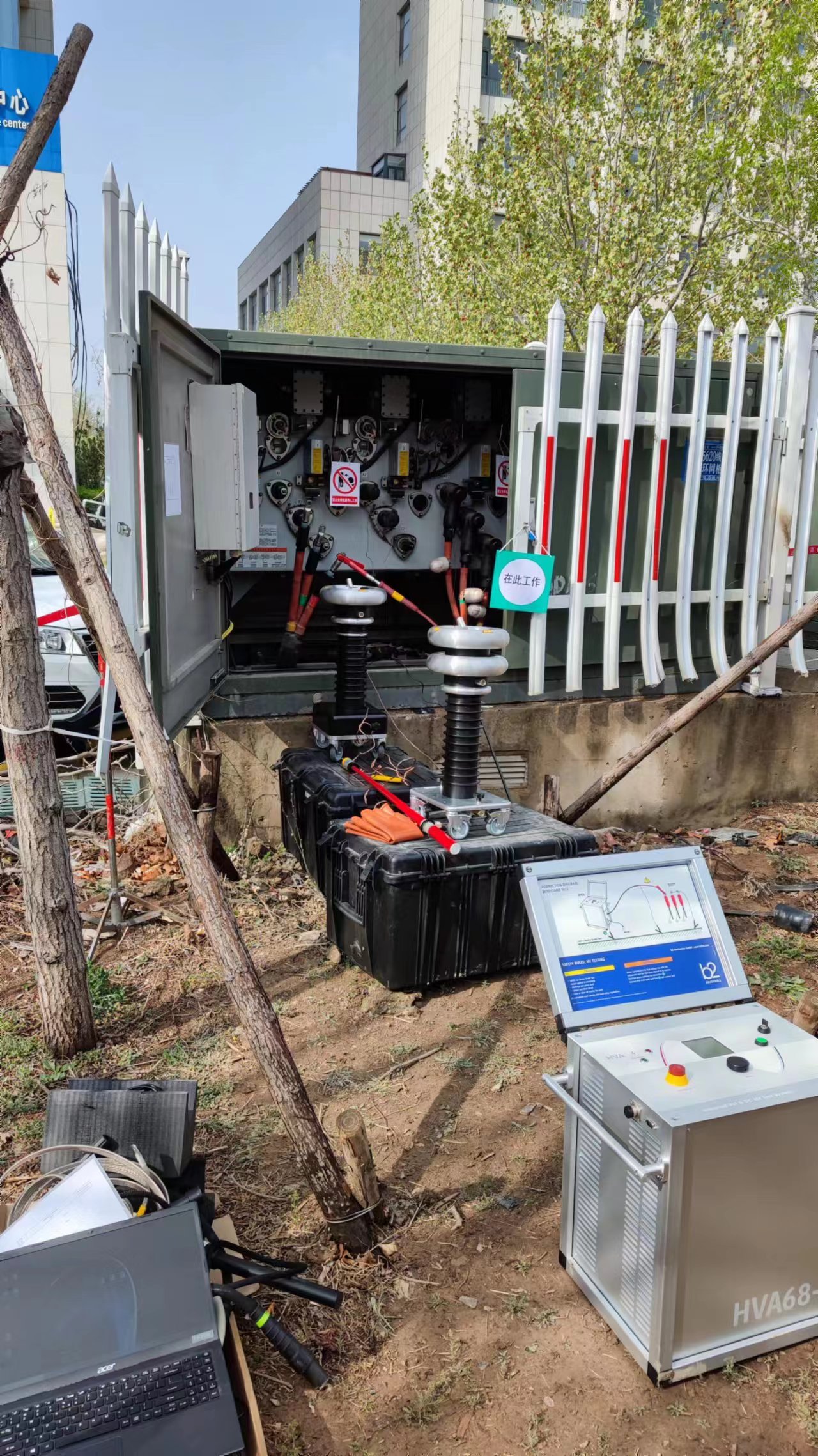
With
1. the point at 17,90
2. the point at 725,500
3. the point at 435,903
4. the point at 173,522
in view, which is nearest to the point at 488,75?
the point at 17,90

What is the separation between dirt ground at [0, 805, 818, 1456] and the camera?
2.24 metres

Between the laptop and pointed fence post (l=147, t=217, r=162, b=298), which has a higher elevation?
pointed fence post (l=147, t=217, r=162, b=298)

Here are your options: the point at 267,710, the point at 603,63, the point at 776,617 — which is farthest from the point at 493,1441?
the point at 603,63

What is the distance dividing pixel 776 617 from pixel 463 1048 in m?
3.80

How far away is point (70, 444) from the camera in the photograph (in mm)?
14766

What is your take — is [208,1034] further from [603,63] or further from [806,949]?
[603,63]

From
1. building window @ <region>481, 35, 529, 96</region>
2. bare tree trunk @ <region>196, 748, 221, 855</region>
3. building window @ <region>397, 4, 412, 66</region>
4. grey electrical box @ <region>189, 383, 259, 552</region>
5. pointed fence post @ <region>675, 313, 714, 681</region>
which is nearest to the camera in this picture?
grey electrical box @ <region>189, 383, 259, 552</region>

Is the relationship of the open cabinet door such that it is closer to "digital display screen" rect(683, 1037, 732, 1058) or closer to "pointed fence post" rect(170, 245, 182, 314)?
"pointed fence post" rect(170, 245, 182, 314)

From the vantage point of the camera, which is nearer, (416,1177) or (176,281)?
(416,1177)

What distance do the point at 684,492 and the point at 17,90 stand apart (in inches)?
486

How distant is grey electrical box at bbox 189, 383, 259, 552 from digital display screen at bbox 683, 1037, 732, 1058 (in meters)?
3.23

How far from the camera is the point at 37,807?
350 centimetres

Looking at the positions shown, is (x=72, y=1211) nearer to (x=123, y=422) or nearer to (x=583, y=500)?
(x=123, y=422)

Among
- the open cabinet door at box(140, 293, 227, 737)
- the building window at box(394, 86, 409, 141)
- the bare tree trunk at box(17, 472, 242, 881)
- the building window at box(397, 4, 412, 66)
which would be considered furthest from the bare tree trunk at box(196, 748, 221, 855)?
the building window at box(394, 86, 409, 141)
